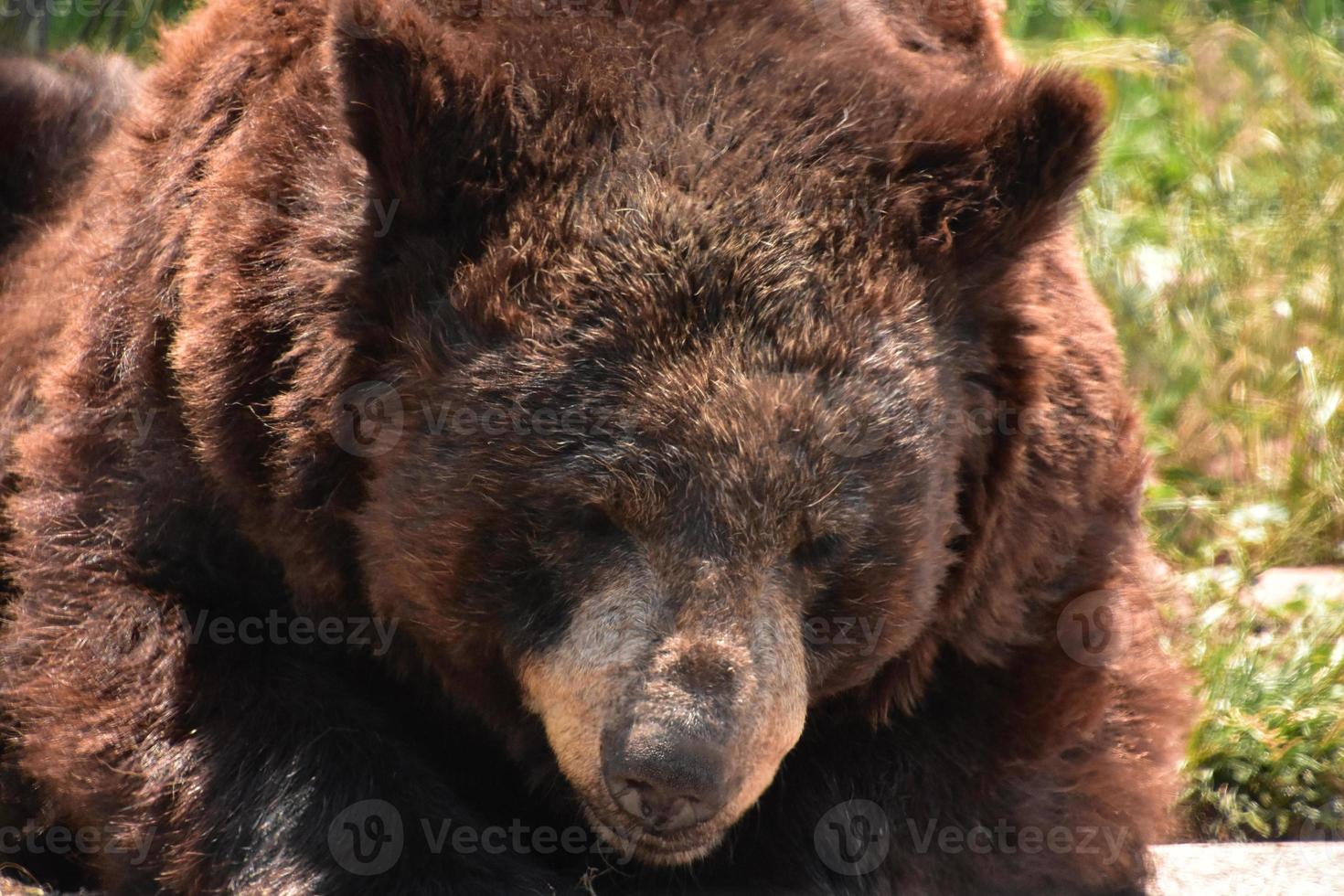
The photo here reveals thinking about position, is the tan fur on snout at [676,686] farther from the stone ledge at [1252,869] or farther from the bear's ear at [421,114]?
the stone ledge at [1252,869]

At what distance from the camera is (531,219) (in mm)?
3895

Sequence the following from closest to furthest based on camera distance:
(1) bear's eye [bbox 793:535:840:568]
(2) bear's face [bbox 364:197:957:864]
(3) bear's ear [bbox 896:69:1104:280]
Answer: (2) bear's face [bbox 364:197:957:864] < (1) bear's eye [bbox 793:535:840:568] < (3) bear's ear [bbox 896:69:1104:280]

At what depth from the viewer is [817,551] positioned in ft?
12.6

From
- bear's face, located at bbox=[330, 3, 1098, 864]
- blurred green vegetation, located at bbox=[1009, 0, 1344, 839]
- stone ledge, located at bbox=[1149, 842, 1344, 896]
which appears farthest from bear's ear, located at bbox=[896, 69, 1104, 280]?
blurred green vegetation, located at bbox=[1009, 0, 1344, 839]

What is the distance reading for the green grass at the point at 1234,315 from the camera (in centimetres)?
572

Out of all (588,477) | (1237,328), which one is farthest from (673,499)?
(1237,328)

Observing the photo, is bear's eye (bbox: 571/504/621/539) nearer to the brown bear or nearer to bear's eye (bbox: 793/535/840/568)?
the brown bear

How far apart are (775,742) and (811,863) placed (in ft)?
2.93

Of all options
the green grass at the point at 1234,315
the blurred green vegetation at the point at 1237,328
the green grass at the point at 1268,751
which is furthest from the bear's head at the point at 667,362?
the blurred green vegetation at the point at 1237,328

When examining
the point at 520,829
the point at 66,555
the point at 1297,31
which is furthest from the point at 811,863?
the point at 1297,31

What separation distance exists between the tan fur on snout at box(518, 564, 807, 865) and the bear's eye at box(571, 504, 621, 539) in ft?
0.42

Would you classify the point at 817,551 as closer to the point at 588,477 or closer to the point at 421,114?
the point at 588,477

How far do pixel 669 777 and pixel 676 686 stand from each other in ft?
0.62

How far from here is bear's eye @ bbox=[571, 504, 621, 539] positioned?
3.76 meters
